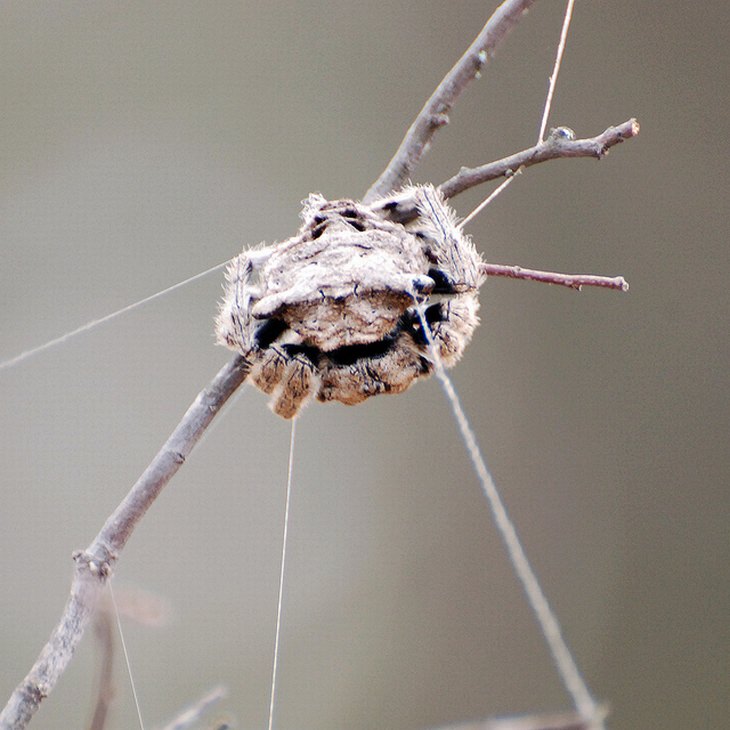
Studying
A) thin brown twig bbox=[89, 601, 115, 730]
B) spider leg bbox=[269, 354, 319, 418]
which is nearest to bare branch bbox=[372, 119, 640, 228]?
spider leg bbox=[269, 354, 319, 418]

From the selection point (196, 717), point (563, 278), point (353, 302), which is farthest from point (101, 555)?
point (563, 278)

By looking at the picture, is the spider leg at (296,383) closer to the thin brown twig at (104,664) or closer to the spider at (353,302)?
the spider at (353,302)

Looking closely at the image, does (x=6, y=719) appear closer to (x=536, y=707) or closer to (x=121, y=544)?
(x=121, y=544)

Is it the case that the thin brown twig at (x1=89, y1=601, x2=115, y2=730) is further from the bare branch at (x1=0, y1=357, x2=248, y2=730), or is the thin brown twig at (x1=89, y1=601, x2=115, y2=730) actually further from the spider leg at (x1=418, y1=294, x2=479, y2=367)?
the spider leg at (x1=418, y1=294, x2=479, y2=367)

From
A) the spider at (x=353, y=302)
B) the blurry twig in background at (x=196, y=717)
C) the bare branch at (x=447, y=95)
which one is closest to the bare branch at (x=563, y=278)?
the spider at (x=353, y=302)

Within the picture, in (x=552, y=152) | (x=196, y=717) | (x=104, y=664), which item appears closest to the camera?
(x=104, y=664)

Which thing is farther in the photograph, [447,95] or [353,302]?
[447,95]

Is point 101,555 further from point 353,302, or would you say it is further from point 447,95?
point 447,95
